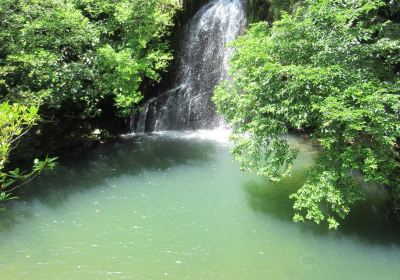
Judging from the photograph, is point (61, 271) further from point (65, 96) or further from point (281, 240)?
point (65, 96)

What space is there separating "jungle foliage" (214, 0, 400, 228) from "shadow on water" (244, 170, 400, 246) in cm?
54

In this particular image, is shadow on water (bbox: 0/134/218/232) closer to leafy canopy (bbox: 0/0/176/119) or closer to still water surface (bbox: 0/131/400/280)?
still water surface (bbox: 0/131/400/280)

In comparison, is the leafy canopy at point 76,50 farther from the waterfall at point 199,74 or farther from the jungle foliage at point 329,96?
the jungle foliage at point 329,96

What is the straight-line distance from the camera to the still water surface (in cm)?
862

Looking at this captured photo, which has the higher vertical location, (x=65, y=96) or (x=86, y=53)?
(x=86, y=53)

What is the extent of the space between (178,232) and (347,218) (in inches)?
184

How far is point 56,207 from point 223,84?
6126mm

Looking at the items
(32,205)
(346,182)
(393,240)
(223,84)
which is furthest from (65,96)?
(393,240)

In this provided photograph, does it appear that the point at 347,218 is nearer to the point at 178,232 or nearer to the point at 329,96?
the point at 329,96

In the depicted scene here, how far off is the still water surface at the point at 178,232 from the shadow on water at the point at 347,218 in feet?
0.09

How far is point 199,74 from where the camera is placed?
2080cm

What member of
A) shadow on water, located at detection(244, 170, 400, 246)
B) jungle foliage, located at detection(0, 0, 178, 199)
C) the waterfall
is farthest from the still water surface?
the waterfall

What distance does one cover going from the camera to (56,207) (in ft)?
37.4

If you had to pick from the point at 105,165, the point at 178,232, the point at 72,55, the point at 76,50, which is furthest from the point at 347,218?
the point at 72,55
